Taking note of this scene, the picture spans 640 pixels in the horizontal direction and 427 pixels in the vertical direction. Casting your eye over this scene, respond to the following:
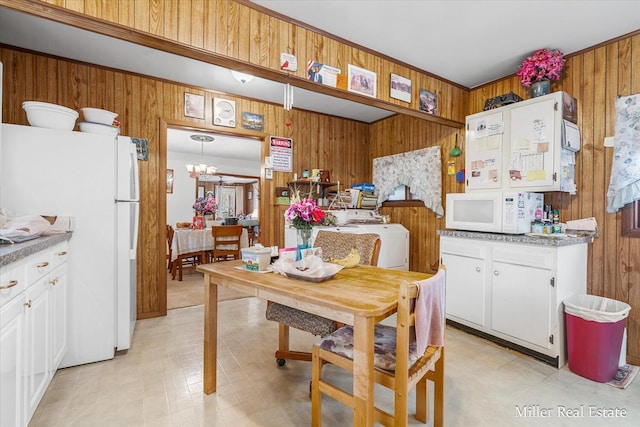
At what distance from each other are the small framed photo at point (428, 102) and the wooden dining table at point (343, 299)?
1860mm

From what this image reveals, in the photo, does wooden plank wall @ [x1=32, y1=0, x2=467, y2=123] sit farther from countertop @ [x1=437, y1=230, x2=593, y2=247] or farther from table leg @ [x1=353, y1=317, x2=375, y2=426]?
table leg @ [x1=353, y1=317, x2=375, y2=426]

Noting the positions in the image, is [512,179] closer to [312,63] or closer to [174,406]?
[312,63]

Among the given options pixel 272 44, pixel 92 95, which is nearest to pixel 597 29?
pixel 272 44

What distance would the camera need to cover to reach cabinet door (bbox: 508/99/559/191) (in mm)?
2406

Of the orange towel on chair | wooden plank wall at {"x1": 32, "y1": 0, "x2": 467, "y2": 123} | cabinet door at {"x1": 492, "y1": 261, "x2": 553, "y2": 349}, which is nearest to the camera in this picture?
the orange towel on chair

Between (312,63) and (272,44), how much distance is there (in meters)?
0.31

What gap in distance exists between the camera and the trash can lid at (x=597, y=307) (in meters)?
1.95

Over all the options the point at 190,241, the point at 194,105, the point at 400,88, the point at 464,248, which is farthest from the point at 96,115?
the point at 464,248

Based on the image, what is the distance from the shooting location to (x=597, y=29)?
225 cm

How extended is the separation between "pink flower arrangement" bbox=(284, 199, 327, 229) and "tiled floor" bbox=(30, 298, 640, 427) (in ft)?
3.43

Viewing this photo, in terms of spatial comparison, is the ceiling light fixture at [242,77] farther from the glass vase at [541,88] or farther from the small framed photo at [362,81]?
the glass vase at [541,88]

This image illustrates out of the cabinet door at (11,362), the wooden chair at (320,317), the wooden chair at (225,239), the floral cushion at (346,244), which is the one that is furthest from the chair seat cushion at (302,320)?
the wooden chair at (225,239)

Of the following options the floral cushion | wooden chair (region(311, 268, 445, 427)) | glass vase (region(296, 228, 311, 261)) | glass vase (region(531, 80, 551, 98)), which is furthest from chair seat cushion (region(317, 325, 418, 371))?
glass vase (region(531, 80, 551, 98))

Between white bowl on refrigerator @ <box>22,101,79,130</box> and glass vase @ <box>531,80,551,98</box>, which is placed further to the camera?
glass vase @ <box>531,80,551,98</box>
